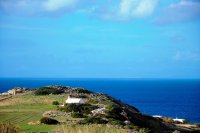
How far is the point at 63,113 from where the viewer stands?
43.7 metres

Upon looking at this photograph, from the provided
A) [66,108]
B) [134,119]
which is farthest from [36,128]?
[134,119]

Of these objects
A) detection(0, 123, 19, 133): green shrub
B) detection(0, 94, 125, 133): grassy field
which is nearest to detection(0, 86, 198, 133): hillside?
detection(0, 94, 125, 133): grassy field

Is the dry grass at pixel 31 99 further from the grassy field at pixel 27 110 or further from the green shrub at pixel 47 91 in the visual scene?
the green shrub at pixel 47 91

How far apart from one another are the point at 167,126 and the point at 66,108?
14.7 meters

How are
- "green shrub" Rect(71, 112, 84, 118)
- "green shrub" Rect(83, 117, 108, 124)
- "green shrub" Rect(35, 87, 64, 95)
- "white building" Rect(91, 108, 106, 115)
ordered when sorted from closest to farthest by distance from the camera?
1. "green shrub" Rect(83, 117, 108, 124)
2. "green shrub" Rect(71, 112, 84, 118)
3. "white building" Rect(91, 108, 106, 115)
4. "green shrub" Rect(35, 87, 64, 95)

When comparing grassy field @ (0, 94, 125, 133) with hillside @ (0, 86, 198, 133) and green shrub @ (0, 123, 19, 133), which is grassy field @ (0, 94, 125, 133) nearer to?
hillside @ (0, 86, 198, 133)

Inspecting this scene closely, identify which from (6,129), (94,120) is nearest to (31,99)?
(94,120)

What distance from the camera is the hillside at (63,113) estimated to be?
38.0 meters

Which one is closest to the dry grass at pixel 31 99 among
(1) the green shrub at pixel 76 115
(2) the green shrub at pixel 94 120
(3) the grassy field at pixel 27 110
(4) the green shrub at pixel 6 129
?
(3) the grassy field at pixel 27 110

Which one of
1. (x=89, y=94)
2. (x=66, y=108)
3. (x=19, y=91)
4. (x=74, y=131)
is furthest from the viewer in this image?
(x=19, y=91)

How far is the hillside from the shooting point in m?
38.0

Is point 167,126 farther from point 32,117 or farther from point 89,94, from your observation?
point 32,117

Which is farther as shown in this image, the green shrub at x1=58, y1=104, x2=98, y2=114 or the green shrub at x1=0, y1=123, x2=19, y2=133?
the green shrub at x1=58, y1=104, x2=98, y2=114

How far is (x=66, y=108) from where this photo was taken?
4531 cm
